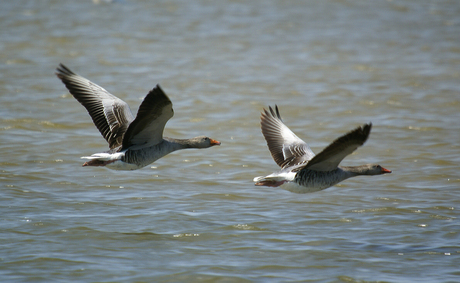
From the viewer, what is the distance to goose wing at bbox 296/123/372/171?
678cm

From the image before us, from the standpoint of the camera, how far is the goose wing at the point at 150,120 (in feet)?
24.4

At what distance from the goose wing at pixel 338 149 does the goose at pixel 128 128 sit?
1.80 m

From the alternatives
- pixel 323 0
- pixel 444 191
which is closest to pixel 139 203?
pixel 444 191

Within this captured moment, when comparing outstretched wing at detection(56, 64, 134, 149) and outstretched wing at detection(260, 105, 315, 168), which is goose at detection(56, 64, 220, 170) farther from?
outstretched wing at detection(260, 105, 315, 168)

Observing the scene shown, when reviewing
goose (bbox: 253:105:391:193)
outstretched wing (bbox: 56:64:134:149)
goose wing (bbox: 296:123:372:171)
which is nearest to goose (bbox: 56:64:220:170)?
outstretched wing (bbox: 56:64:134:149)

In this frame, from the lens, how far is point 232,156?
12086mm

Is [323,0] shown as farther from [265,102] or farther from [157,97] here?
[157,97]

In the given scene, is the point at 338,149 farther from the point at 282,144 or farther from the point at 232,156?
the point at 232,156

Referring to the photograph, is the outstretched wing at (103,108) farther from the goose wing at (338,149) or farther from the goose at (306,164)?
the goose wing at (338,149)

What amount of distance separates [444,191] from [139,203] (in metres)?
4.86

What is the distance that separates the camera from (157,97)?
7.41 metres

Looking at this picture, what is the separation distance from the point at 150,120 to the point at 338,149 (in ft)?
7.87

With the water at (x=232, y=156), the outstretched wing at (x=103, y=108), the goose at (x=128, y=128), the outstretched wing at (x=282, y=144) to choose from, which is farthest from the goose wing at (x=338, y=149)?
the outstretched wing at (x=103, y=108)

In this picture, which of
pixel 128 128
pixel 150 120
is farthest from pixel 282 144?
pixel 128 128
